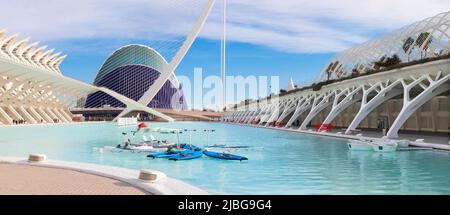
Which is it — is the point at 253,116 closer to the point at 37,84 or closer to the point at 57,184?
the point at 37,84

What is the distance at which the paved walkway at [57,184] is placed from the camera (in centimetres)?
767

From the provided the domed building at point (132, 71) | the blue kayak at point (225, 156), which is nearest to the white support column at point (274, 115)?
the blue kayak at point (225, 156)

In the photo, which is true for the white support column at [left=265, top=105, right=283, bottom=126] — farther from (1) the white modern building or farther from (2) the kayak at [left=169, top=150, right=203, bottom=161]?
(2) the kayak at [left=169, top=150, right=203, bottom=161]

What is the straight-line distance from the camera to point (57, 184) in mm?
8477

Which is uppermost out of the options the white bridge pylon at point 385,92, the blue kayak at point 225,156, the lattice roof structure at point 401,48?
the lattice roof structure at point 401,48

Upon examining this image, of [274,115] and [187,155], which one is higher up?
[274,115]

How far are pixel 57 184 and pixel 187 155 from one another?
8496mm

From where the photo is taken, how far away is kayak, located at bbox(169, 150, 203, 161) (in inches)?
641

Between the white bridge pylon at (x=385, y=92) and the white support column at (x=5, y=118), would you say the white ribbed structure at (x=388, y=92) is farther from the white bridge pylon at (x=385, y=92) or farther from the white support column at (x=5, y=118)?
the white support column at (x=5, y=118)

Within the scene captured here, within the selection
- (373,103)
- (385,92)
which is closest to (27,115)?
(373,103)

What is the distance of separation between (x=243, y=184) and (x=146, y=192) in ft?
12.7

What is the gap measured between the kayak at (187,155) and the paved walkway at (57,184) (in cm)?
620

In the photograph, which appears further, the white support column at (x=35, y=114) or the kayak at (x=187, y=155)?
the white support column at (x=35, y=114)
